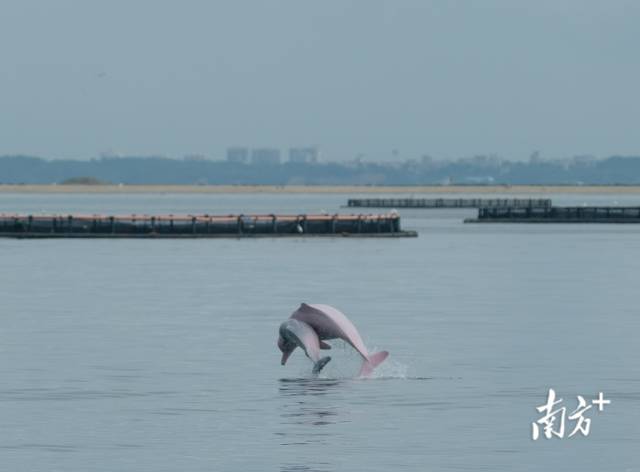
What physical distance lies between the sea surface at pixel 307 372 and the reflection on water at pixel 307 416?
5cm

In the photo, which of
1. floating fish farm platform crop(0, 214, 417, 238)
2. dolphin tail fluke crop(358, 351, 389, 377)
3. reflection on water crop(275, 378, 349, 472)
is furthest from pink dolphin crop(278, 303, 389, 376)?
floating fish farm platform crop(0, 214, 417, 238)

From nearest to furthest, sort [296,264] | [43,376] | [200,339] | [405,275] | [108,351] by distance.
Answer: [43,376] < [108,351] < [200,339] < [405,275] < [296,264]

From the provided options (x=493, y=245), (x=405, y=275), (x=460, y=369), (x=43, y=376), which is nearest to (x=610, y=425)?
(x=460, y=369)

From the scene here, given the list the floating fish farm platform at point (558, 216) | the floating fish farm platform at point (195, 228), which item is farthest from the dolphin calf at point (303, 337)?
the floating fish farm platform at point (558, 216)

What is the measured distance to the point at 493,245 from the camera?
125 meters

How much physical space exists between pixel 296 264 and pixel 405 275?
488 inches

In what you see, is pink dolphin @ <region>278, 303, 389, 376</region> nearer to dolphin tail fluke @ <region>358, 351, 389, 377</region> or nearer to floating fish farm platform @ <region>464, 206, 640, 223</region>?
dolphin tail fluke @ <region>358, 351, 389, 377</region>

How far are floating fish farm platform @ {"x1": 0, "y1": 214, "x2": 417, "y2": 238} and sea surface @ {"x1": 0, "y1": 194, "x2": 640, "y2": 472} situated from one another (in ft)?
144

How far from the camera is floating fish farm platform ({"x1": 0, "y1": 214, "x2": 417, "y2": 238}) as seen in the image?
427 ft

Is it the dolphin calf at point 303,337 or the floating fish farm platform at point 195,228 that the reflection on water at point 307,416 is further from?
the floating fish farm platform at point 195,228

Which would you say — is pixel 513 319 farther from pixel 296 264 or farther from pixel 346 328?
pixel 296 264

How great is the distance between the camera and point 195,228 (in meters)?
131

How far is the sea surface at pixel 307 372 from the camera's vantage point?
2792 centimetres

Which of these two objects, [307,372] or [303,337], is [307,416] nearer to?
[303,337]
